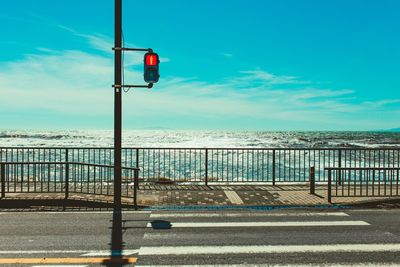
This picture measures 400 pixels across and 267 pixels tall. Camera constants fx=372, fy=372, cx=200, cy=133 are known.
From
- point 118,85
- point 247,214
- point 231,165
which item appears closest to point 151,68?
point 118,85

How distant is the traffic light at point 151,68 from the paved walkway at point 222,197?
338cm

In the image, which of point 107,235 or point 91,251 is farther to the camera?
point 107,235

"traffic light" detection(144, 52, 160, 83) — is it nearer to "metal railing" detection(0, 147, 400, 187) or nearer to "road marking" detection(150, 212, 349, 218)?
"metal railing" detection(0, 147, 400, 187)

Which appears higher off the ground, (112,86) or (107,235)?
(112,86)

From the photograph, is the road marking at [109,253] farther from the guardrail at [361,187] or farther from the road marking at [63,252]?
the guardrail at [361,187]

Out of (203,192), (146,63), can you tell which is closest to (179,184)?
(203,192)

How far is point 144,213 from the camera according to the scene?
9.19 m

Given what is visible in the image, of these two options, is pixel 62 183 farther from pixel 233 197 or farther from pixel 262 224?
pixel 262 224

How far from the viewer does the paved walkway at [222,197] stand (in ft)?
33.7

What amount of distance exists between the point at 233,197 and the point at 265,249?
15.8 ft

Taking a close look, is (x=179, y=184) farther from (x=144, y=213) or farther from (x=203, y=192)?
(x=144, y=213)

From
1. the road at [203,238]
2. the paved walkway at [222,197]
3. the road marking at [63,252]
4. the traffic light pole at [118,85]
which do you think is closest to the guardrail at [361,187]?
the paved walkway at [222,197]

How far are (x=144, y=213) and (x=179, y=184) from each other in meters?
4.37

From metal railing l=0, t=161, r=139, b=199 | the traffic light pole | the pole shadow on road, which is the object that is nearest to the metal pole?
the traffic light pole
